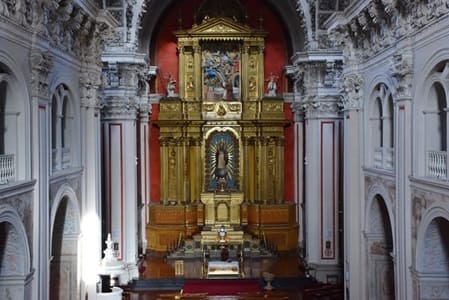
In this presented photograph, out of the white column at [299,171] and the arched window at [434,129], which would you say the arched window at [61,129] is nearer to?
the arched window at [434,129]

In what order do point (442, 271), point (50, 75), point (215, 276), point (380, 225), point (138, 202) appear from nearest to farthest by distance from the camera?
point (442, 271)
point (50, 75)
point (380, 225)
point (215, 276)
point (138, 202)

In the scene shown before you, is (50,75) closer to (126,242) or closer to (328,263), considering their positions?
(126,242)

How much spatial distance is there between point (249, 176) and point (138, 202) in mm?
5245

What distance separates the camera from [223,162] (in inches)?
1168

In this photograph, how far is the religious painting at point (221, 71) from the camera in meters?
29.7

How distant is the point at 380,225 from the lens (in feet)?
56.6

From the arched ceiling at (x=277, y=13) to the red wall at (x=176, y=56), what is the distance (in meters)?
0.36

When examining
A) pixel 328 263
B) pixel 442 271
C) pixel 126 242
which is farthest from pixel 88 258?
pixel 328 263

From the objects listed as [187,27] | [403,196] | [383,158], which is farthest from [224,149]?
[403,196]

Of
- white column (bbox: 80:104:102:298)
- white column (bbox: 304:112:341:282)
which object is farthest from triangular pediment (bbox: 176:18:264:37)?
white column (bbox: 80:104:102:298)

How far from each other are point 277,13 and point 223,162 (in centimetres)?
733

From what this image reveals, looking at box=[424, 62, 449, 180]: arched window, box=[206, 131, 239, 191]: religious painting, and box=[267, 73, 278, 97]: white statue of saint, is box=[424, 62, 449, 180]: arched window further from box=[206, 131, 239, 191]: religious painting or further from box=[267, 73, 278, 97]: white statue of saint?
box=[206, 131, 239, 191]: religious painting

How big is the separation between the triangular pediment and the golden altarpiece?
4 centimetres

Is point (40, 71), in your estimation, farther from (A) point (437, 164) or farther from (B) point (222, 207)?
(B) point (222, 207)
